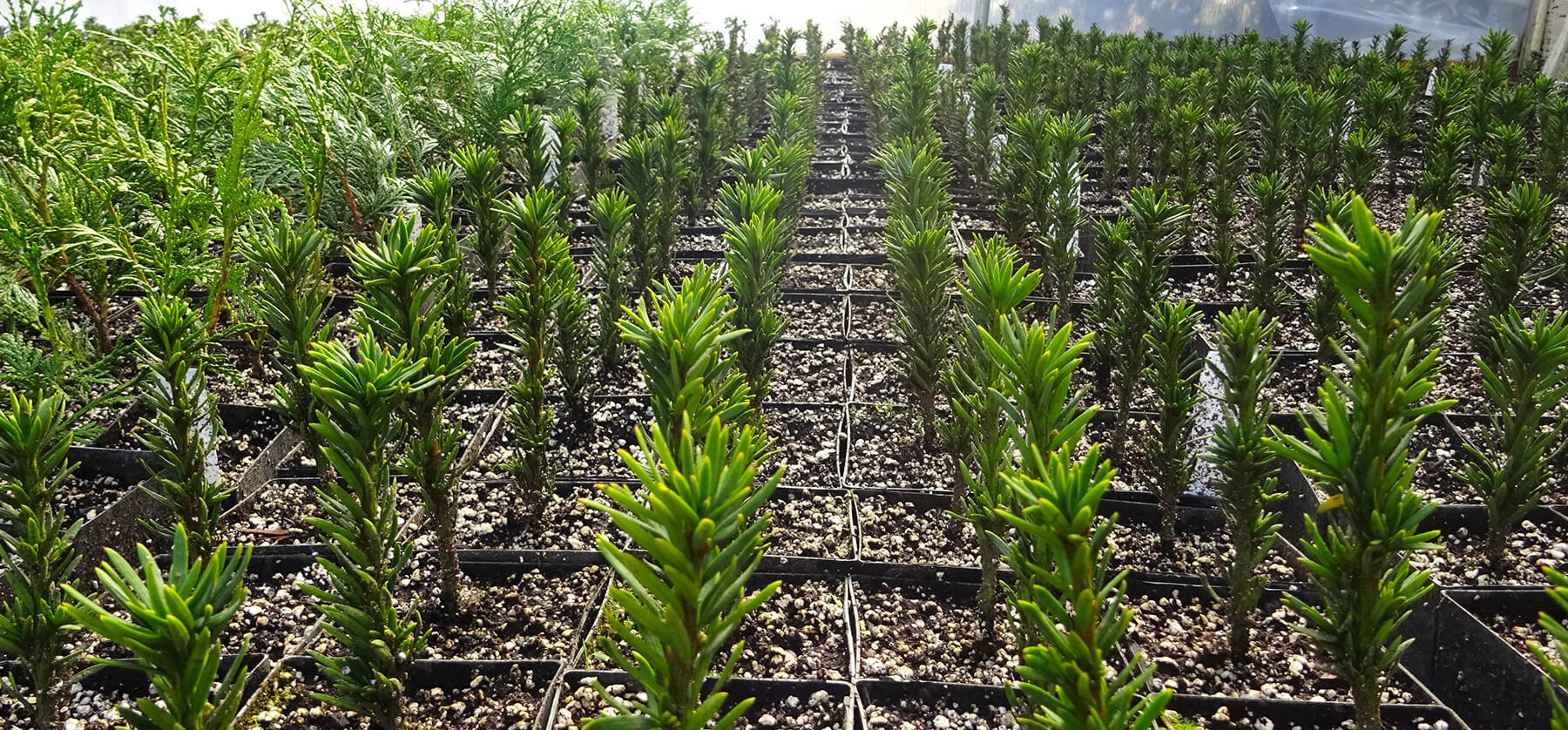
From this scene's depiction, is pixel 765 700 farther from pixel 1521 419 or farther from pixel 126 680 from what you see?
pixel 1521 419

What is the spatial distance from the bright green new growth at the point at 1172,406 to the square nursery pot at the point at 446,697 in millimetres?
1400

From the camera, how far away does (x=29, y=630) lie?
159 cm

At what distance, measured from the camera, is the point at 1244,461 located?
6.41 ft

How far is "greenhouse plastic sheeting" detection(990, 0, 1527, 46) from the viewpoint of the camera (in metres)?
8.27

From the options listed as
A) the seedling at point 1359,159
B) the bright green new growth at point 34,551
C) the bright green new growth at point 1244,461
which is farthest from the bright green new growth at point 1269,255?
the bright green new growth at point 34,551

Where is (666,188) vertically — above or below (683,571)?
above

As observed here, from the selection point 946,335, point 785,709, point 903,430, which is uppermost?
point 946,335

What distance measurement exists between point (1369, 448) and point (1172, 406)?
3.27 ft

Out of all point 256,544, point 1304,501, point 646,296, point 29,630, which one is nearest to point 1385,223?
point 1304,501

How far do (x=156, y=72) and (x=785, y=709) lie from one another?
9.20 ft

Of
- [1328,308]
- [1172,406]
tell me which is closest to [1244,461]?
[1172,406]

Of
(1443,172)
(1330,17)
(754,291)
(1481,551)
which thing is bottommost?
(1481,551)

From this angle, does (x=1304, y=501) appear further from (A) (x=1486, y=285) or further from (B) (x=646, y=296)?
(B) (x=646, y=296)

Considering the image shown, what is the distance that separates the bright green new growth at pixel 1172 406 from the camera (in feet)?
7.43
